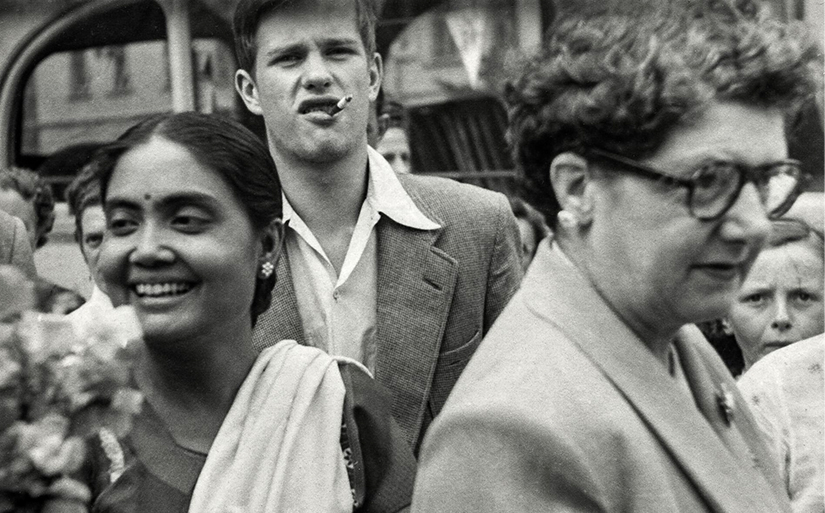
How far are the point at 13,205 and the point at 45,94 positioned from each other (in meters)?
2.51

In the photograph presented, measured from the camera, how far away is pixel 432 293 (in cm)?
315

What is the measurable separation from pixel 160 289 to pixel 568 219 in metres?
0.86

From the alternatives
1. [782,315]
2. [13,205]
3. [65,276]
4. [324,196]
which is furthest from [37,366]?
[65,276]

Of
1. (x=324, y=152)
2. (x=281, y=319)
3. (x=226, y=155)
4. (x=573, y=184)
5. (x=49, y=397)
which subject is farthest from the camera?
(x=324, y=152)

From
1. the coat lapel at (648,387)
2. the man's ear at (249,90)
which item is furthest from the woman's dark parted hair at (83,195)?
the coat lapel at (648,387)

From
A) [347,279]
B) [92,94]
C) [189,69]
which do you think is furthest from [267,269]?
[92,94]

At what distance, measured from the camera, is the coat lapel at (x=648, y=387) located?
5.77ft

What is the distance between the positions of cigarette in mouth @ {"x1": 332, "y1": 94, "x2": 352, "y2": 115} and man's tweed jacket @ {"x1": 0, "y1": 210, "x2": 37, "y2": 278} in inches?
36.9

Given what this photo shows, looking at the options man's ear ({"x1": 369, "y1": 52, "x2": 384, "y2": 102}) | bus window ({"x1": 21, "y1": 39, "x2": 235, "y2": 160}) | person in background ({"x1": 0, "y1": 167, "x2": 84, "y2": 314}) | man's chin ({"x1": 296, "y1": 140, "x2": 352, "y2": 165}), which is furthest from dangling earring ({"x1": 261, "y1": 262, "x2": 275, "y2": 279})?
bus window ({"x1": 21, "y1": 39, "x2": 235, "y2": 160})

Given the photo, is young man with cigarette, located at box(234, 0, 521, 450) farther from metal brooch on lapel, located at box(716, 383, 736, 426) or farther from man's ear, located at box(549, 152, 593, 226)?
man's ear, located at box(549, 152, 593, 226)

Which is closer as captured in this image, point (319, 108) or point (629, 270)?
point (629, 270)

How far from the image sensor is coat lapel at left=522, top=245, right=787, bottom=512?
1.76m

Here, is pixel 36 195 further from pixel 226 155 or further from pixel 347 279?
pixel 226 155

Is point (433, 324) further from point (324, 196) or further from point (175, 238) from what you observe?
point (175, 238)
